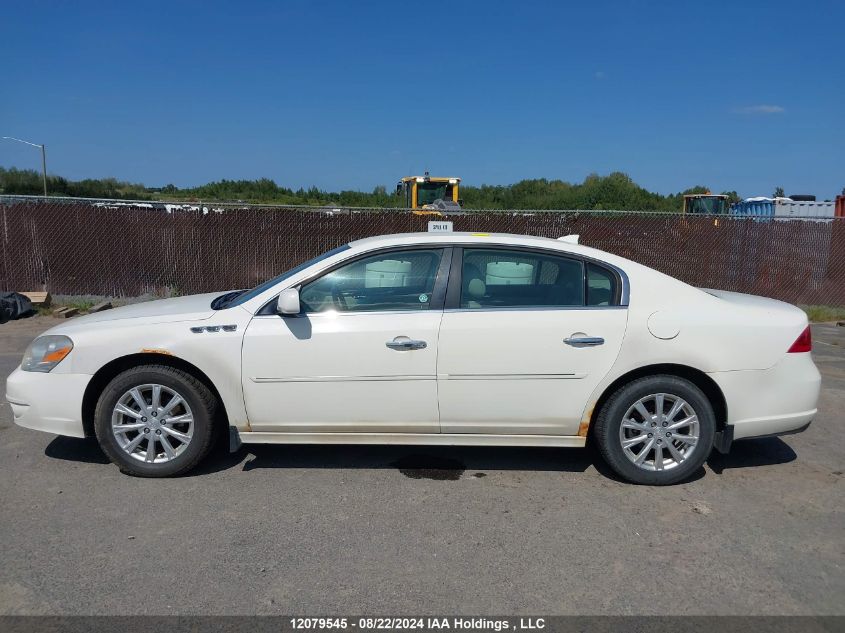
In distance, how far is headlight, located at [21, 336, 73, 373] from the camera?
14.0 feet

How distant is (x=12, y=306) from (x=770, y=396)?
11049 mm

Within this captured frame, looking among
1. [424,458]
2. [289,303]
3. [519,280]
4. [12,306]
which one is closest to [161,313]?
[289,303]

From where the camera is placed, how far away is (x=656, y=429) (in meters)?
4.20

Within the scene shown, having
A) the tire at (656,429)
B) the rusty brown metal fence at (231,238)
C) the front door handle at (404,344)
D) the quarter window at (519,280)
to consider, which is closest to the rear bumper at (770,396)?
the tire at (656,429)

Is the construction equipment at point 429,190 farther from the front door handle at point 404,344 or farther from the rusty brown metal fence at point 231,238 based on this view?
the front door handle at point 404,344

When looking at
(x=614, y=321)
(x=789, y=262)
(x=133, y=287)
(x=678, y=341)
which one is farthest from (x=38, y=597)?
(x=789, y=262)

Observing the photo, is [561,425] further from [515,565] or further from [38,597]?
[38,597]

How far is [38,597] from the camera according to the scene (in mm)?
2982

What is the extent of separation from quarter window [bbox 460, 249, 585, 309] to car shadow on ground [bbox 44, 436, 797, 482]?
1.17 metres

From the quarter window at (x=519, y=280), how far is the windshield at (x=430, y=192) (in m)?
15.9

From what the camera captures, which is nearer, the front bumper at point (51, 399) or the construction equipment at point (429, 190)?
the front bumper at point (51, 399)

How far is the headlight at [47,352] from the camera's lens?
4262 mm

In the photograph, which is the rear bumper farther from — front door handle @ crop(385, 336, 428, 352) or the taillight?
front door handle @ crop(385, 336, 428, 352)

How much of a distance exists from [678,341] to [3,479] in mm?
4406
